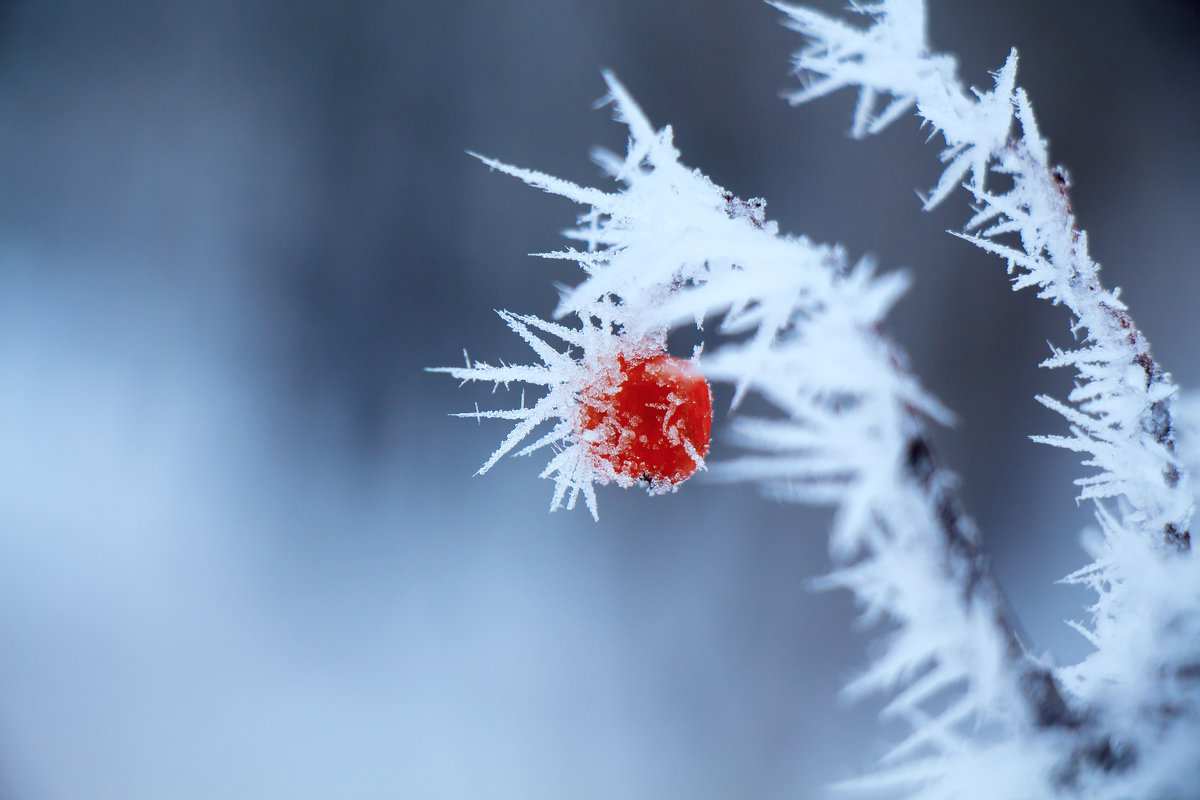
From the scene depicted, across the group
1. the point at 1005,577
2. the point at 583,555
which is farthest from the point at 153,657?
the point at 1005,577

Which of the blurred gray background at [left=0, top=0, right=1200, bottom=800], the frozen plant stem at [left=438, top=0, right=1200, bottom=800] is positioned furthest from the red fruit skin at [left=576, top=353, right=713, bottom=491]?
the blurred gray background at [left=0, top=0, right=1200, bottom=800]

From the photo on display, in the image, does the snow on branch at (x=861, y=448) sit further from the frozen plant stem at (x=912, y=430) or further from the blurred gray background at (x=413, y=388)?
the blurred gray background at (x=413, y=388)

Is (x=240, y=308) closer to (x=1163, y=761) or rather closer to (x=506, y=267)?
(x=506, y=267)

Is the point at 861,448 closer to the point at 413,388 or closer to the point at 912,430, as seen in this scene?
the point at 912,430

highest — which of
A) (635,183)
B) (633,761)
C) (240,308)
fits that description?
(240,308)

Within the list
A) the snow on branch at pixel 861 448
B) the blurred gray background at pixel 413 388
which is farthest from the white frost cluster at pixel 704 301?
the blurred gray background at pixel 413 388

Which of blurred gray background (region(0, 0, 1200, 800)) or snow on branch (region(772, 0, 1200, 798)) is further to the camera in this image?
blurred gray background (region(0, 0, 1200, 800))

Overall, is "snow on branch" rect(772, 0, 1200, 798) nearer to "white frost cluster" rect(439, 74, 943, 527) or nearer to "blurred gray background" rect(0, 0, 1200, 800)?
"white frost cluster" rect(439, 74, 943, 527)
